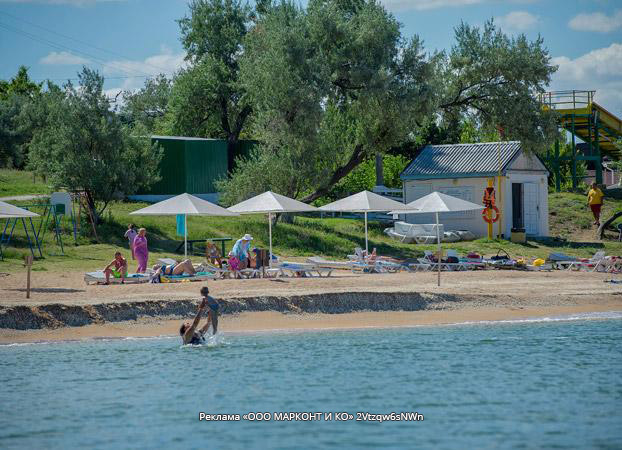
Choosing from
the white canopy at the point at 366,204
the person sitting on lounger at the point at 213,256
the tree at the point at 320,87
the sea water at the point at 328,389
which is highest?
the tree at the point at 320,87

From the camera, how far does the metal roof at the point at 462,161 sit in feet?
121

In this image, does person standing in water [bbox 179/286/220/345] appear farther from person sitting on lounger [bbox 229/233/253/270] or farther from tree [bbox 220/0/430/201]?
tree [bbox 220/0/430/201]

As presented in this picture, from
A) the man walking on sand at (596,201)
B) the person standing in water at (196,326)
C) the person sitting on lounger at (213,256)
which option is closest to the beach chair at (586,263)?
the man walking on sand at (596,201)

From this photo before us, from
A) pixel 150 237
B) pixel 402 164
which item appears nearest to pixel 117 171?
pixel 150 237

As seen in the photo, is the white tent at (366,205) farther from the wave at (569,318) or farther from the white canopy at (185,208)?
the wave at (569,318)

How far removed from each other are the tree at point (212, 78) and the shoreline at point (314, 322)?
1028 inches

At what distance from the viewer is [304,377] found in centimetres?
1593

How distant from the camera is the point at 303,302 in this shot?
847 inches

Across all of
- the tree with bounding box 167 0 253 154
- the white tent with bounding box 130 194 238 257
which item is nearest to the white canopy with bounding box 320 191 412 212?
the white tent with bounding box 130 194 238 257

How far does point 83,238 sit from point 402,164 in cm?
2992

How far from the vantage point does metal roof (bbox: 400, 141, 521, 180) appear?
121ft

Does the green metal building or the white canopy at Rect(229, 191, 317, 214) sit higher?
the green metal building

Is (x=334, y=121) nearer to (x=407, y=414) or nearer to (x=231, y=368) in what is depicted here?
(x=231, y=368)

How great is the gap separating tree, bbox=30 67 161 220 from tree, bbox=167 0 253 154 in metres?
14.6
